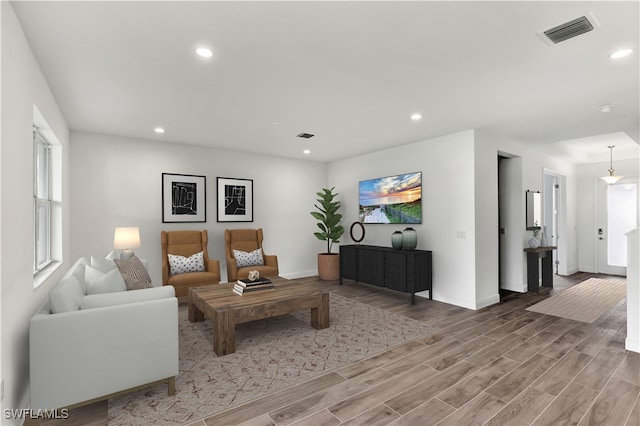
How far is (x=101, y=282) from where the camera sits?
8.35 feet

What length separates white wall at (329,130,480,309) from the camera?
443 cm

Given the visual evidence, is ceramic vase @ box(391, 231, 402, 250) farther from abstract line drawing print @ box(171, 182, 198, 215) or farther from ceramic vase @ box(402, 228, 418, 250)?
abstract line drawing print @ box(171, 182, 198, 215)

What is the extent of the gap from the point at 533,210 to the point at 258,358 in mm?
5349

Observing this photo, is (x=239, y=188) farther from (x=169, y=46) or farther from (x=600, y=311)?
(x=600, y=311)

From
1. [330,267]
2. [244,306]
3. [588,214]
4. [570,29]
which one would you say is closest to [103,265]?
[244,306]

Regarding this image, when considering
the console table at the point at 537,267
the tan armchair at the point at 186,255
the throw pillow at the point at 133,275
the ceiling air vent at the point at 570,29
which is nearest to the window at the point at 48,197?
the throw pillow at the point at 133,275

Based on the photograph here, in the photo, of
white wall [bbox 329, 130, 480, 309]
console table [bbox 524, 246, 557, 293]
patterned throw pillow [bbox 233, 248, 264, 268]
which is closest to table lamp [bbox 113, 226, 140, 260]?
patterned throw pillow [bbox 233, 248, 264, 268]

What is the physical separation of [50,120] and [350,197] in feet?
15.9

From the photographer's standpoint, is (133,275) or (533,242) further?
(533,242)

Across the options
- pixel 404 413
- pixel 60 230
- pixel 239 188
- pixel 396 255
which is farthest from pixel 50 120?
pixel 396 255

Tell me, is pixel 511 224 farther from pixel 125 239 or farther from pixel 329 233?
pixel 125 239

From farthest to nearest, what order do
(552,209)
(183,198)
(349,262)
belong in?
(552,209) → (349,262) → (183,198)

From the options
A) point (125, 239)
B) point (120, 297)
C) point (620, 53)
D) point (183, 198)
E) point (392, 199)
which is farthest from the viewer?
point (392, 199)

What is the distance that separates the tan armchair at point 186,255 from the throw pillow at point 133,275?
3.45ft
